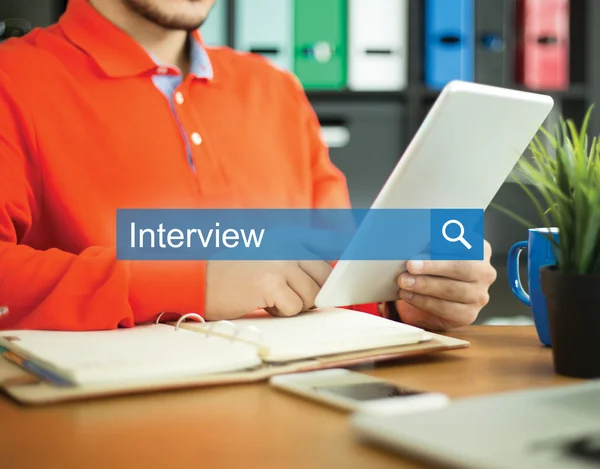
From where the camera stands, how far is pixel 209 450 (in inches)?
19.4

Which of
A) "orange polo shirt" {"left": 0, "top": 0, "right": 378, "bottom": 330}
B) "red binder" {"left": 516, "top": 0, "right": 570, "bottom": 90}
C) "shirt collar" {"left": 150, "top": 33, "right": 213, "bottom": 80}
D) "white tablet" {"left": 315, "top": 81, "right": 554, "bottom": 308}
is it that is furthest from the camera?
"red binder" {"left": 516, "top": 0, "right": 570, "bottom": 90}

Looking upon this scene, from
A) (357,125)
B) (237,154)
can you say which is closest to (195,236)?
(237,154)

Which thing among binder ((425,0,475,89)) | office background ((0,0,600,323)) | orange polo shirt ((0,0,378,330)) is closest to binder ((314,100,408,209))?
office background ((0,0,600,323))

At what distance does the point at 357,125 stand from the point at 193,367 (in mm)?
1613

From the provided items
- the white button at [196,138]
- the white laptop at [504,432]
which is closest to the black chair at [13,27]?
the white button at [196,138]

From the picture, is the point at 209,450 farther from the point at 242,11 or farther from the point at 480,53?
the point at 480,53

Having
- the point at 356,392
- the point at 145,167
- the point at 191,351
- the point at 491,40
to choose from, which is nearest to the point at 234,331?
the point at 191,351

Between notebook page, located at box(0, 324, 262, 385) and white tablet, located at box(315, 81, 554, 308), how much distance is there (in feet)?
0.61

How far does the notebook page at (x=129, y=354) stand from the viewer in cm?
61

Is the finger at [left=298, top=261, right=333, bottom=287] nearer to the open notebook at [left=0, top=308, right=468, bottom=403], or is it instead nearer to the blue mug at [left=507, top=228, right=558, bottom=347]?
the open notebook at [left=0, top=308, right=468, bottom=403]

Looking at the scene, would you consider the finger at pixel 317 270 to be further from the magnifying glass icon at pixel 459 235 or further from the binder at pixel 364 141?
the binder at pixel 364 141

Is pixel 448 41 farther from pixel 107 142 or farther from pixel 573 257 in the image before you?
pixel 573 257

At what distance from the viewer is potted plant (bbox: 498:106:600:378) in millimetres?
660

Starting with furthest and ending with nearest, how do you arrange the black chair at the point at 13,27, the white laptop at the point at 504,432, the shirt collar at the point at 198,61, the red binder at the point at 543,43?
the red binder at the point at 543,43 → the black chair at the point at 13,27 → the shirt collar at the point at 198,61 → the white laptop at the point at 504,432
